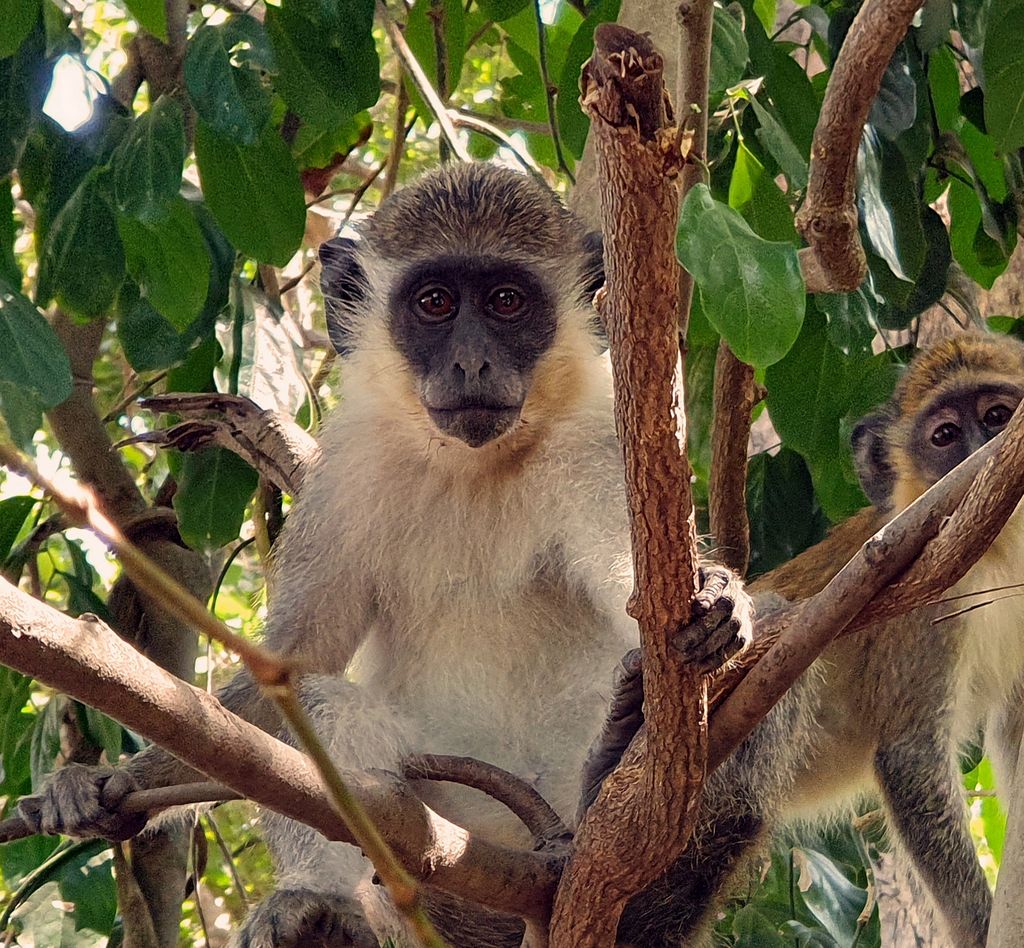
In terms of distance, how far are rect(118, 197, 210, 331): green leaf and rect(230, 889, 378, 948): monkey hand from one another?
4.68 ft

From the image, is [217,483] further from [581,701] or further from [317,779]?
[317,779]

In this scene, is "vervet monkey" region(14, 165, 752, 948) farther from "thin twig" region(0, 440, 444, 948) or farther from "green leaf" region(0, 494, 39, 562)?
"thin twig" region(0, 440, 444, 948)

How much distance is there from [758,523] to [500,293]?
1311 mm

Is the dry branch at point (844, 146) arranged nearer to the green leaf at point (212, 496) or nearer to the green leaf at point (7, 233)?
the green leaf at point (212, 496)

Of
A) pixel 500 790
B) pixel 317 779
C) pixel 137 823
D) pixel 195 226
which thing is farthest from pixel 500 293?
pixel 317 779

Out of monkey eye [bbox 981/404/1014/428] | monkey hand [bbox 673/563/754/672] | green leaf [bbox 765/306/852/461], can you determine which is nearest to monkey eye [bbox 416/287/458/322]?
Result: green leaf [bbox 765/306/852/461]

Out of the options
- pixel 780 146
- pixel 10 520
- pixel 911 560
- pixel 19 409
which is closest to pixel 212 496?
pixel 10 520

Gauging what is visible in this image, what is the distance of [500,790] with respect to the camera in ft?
9.40

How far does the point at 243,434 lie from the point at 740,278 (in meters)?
1.84

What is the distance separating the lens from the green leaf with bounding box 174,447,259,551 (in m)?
3.98

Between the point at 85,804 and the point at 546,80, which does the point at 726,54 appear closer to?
the point at 546,80

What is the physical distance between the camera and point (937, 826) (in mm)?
3904

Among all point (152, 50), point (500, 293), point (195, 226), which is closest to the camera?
point (500, 293)

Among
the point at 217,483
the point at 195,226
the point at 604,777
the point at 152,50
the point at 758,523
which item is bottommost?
the point at 604,777
